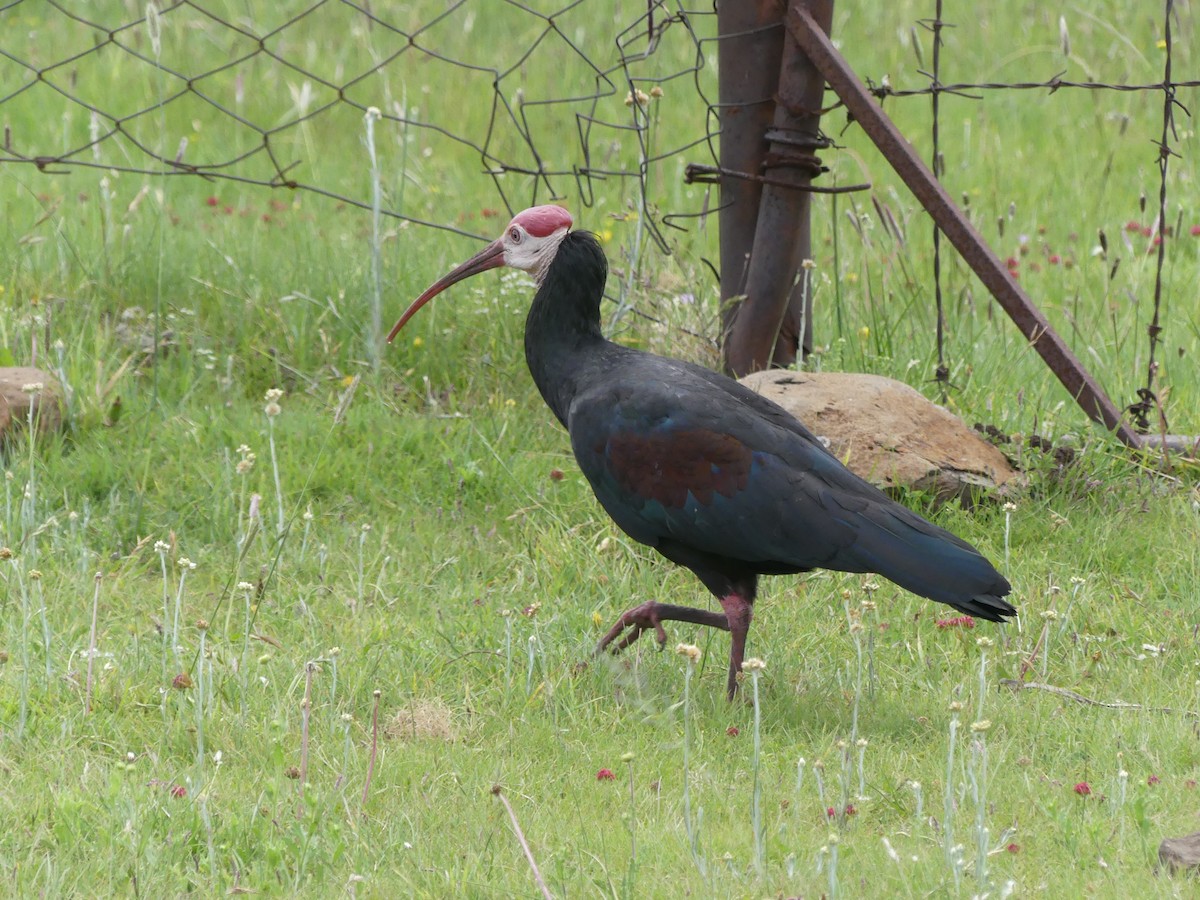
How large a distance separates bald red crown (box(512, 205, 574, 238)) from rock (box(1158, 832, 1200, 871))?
2359mm

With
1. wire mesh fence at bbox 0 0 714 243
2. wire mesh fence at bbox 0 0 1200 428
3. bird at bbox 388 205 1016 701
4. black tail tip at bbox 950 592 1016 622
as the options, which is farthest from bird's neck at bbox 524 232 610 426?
wire mesh fence at bbox 0 0 714 243

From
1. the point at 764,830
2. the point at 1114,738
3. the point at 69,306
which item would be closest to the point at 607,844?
the point at 764,830

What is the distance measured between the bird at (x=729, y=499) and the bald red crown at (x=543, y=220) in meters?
0.44

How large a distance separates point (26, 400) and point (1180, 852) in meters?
3.65

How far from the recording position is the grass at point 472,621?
2.88 meters

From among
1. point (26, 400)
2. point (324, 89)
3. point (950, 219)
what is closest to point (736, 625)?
point (950, 219)

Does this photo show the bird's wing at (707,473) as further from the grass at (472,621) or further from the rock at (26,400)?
the rock at (26,400)

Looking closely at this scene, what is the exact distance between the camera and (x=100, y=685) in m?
3.56

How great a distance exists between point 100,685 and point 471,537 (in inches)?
55.2

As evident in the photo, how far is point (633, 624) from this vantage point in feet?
12.7

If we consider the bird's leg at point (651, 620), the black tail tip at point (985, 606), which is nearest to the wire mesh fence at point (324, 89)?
the bird's leg at point (651, 620)

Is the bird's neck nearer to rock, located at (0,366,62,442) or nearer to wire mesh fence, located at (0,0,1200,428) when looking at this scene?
rock, located at (0,366,62,442)

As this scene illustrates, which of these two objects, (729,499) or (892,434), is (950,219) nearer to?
(892,434)

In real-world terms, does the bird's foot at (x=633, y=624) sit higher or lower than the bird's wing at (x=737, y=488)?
lower
